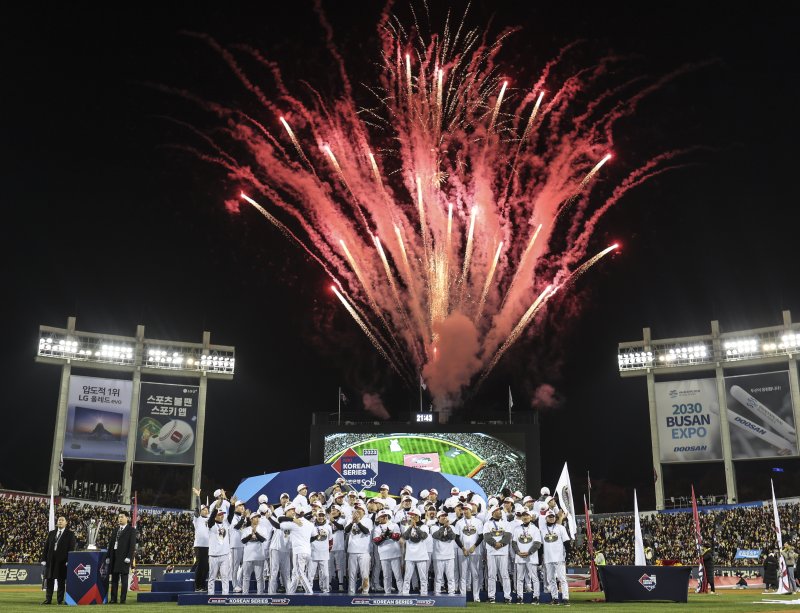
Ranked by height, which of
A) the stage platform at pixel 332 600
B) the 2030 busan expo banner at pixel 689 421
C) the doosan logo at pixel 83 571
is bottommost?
the stage platform at pixel 332 600

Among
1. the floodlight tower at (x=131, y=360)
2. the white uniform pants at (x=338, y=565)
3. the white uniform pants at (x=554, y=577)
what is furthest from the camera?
the floodlight tower at (x=131, y=360)

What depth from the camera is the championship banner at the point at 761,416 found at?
5538 centimetres

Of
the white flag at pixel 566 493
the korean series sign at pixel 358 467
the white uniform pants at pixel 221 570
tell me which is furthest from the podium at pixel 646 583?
the korean series sign at pixel 358 467

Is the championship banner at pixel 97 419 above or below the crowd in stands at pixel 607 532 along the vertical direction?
above

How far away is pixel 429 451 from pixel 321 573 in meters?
26.9

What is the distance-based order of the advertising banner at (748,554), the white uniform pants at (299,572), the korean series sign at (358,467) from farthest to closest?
1. the advertising banner at (748,554)
2. the korean series sign at (358,467)
3. the white uniform pants at (299,572)

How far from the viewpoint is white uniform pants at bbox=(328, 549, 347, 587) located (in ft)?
73.2

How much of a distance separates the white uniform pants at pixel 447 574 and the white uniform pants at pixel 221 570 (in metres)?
5.32

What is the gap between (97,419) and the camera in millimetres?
57625

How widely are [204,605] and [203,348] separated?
45.4 meters

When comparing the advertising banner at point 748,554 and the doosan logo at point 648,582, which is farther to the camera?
the advertising banner at point 748,554

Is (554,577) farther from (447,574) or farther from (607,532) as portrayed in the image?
(607,532)

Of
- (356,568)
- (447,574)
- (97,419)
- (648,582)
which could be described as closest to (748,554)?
(648,582)

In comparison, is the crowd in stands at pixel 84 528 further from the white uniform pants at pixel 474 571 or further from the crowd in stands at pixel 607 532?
the white uniform pants at pixel 474 571
